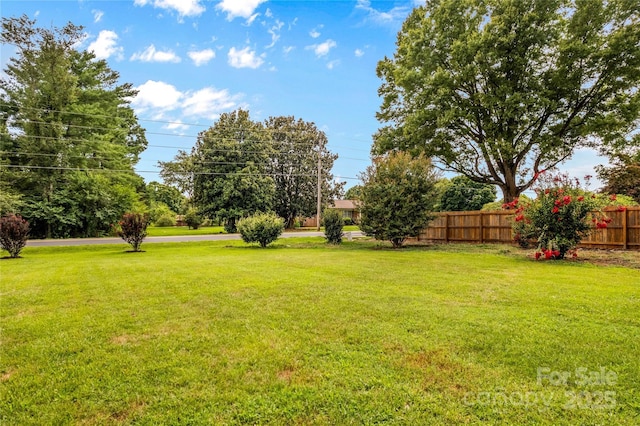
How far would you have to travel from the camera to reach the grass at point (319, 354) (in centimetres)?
219

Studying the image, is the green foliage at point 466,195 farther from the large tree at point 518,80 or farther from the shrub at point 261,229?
the shrub at point 261,229

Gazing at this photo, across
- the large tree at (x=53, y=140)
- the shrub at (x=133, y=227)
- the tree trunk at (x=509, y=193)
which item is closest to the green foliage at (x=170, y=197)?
the large tree at (x=53, y=140)

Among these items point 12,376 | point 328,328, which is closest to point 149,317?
point 12,376

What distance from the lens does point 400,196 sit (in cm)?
1408

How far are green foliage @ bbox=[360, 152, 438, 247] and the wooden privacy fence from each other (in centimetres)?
138

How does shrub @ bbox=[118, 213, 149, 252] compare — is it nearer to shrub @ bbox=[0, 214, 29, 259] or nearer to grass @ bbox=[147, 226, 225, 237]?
shrub @ bbox=[0, 214, 29, 259]

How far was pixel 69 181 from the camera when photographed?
2280 cm

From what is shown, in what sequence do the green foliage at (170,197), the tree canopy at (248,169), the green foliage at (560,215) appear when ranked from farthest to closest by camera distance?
the green foliage at (170,197)
the tree canopy at (248,169)
the green foliage at (560,215)

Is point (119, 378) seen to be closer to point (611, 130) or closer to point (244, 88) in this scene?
point (244, 88)

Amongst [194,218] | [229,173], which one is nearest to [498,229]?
[229,173]

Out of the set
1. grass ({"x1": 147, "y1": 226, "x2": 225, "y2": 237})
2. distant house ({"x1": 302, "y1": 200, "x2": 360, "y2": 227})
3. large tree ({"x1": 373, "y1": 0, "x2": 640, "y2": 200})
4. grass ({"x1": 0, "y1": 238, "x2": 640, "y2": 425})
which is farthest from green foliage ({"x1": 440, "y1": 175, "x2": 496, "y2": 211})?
grass ({"x1": 0, "y1": 238, "x2": 640, "y2": 425})

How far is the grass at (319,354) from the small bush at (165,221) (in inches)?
1470

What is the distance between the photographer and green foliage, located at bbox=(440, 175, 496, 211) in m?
40.2

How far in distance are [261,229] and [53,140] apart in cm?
1650
